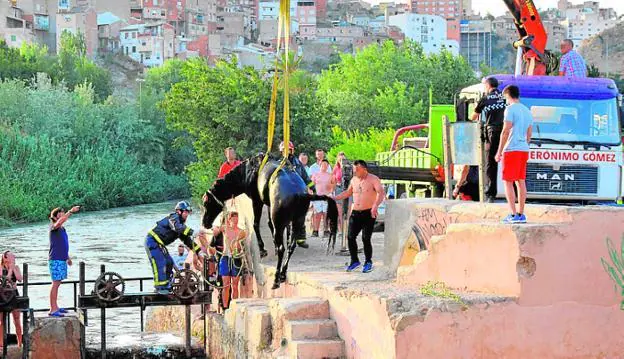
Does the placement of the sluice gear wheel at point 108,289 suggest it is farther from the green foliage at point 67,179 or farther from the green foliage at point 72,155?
the green foliage at point 67,179

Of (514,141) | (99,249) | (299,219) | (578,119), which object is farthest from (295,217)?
(99,249)

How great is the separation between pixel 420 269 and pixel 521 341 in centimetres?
164

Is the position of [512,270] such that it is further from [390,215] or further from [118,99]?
[118,99]

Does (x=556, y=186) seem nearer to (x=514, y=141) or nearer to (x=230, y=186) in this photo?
(x=230, y=186)

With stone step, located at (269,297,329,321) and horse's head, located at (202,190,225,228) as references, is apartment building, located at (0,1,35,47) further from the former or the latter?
stone step, located at (269,297,329,321)

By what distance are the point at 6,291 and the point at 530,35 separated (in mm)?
9084

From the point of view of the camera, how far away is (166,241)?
1803 centimetres

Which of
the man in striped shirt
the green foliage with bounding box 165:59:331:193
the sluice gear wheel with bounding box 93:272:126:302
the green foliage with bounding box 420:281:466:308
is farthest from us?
the green foliage with bounding box 165:59:331:193

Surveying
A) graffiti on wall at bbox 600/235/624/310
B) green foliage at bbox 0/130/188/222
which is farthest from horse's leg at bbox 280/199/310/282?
green foliage at bbox 0/130/188/222

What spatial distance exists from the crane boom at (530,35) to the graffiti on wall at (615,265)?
855 cm

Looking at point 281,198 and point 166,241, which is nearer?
point 281,198

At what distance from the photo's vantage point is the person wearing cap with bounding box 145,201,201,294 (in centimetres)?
1780

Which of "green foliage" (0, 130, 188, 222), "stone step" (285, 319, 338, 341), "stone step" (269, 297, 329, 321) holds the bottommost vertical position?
"green foliage" (0, 130, 188, 222)

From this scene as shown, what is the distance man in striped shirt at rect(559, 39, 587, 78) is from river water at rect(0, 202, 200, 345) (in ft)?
25.3
